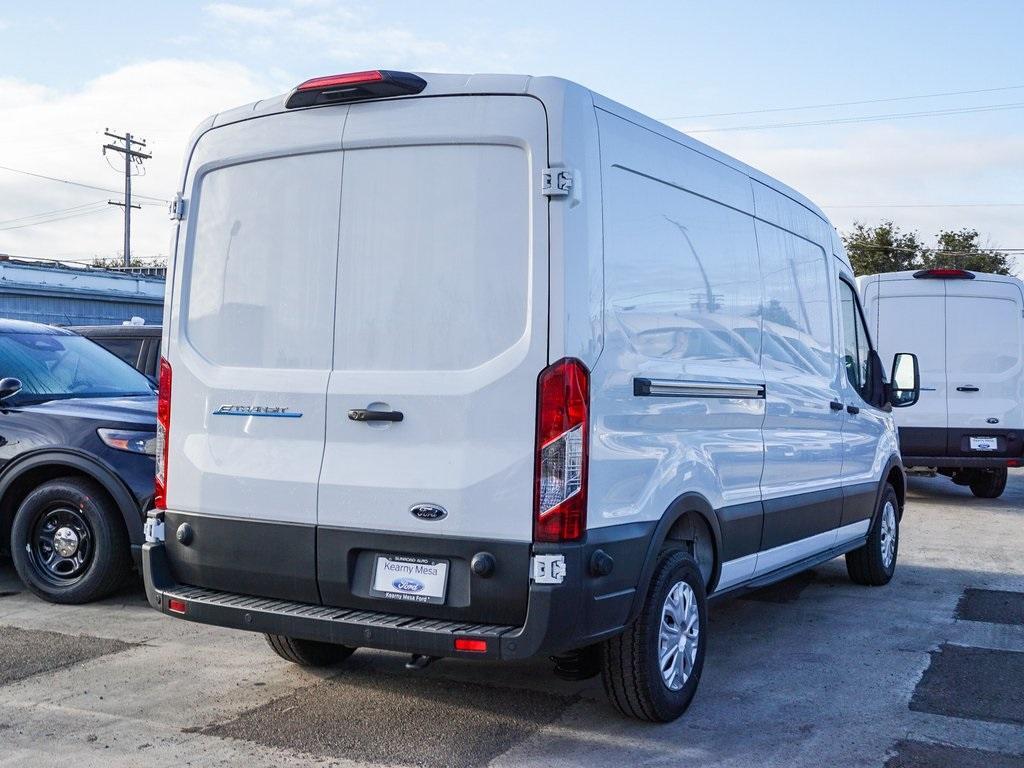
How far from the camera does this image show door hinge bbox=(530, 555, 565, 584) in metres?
4.13

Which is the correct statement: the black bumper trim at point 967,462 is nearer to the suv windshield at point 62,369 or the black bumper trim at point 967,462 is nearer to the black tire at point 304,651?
the suv windshield at point 62,369

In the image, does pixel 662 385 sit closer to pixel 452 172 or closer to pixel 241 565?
pixel 452 172

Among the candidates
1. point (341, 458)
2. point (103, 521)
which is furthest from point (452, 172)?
point (103, 521)

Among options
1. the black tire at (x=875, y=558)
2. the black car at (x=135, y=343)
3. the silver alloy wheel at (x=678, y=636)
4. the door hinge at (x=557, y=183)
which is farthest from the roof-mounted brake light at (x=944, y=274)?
the door hinge at (x=557, y=183)

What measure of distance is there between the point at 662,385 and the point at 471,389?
87 cm

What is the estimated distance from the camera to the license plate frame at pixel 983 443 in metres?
13.0

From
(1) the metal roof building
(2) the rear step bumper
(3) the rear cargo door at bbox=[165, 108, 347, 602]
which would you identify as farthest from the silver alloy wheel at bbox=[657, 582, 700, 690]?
(1) the metal roof building

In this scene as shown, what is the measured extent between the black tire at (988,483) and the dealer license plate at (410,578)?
36.3 feet

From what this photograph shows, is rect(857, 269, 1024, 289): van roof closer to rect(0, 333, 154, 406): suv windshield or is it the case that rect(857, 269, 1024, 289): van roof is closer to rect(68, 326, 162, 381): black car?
rect(68, 326, 162, 381): black car

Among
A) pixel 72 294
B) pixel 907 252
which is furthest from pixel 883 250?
pixel 72 294

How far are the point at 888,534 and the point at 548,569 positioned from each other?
4.87m

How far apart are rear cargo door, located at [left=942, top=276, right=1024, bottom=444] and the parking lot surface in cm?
622

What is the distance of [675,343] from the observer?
4.89 metres

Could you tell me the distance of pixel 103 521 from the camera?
22.4ft
